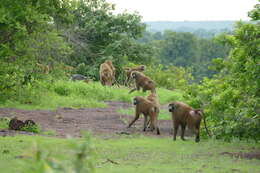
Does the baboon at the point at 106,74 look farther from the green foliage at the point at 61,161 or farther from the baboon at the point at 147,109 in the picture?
the green foliage at the point at 61,161

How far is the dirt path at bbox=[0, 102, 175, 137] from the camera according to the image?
13195 millimetres

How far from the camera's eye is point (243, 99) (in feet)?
36.4

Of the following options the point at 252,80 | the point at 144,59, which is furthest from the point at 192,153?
the point at 144,59

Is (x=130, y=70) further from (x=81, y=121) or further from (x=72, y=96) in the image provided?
(x=81, y=121)

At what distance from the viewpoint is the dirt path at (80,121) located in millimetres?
13195

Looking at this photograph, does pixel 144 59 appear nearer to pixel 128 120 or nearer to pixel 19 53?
pixel 128 120

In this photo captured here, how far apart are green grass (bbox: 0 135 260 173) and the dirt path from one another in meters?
1.35

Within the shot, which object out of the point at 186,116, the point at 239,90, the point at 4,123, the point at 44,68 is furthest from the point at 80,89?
the point at 239,90

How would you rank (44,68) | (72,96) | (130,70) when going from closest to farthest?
(44,68)
(72,96)
(130,70)

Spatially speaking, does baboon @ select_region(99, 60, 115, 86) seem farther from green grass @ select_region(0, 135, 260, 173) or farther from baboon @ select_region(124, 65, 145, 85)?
green grass @ select_region(0, 135, 260, 173)

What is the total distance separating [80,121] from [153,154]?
561 cm

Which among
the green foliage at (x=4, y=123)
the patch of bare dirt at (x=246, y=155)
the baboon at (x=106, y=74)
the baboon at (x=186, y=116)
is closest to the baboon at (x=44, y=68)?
the green foliage at (x=4, y=123)

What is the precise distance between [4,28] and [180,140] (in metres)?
5.10

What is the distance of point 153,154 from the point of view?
31.1 ft
